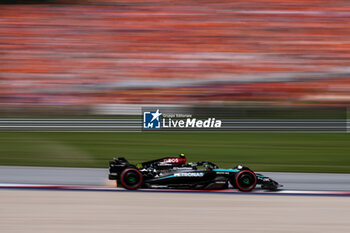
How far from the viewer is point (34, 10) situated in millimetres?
23141

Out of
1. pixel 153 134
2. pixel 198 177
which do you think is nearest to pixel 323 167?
pixel 198 177

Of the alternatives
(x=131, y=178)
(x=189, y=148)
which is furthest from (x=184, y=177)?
(x=189, y=148)

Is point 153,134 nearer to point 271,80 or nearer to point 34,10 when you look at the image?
point 271,80

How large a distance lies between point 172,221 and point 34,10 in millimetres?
20129

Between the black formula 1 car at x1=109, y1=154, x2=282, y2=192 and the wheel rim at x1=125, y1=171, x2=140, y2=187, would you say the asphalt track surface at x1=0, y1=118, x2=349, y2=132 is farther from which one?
the wheel rim at x1=125, y1=171, x2=140, y2=187

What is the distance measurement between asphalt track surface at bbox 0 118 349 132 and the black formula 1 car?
249 inches

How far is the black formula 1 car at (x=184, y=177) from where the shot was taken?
6469 mm

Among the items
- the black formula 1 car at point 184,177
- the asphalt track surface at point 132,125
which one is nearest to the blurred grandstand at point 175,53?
the asphalt track surface at point 132,125

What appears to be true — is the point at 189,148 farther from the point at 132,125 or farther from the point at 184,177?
the point at 184,177

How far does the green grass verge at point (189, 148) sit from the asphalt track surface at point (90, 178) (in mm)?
938

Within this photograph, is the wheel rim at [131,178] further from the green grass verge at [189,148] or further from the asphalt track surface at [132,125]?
the asphalt track surface at [132,125]

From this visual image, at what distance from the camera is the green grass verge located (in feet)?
32.2

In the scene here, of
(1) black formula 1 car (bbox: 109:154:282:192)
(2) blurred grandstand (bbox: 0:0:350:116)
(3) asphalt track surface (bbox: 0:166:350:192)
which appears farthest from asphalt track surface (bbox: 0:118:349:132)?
(1) black formula 1 car (bbox: 109:154:282:192)

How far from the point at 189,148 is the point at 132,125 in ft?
7.87
